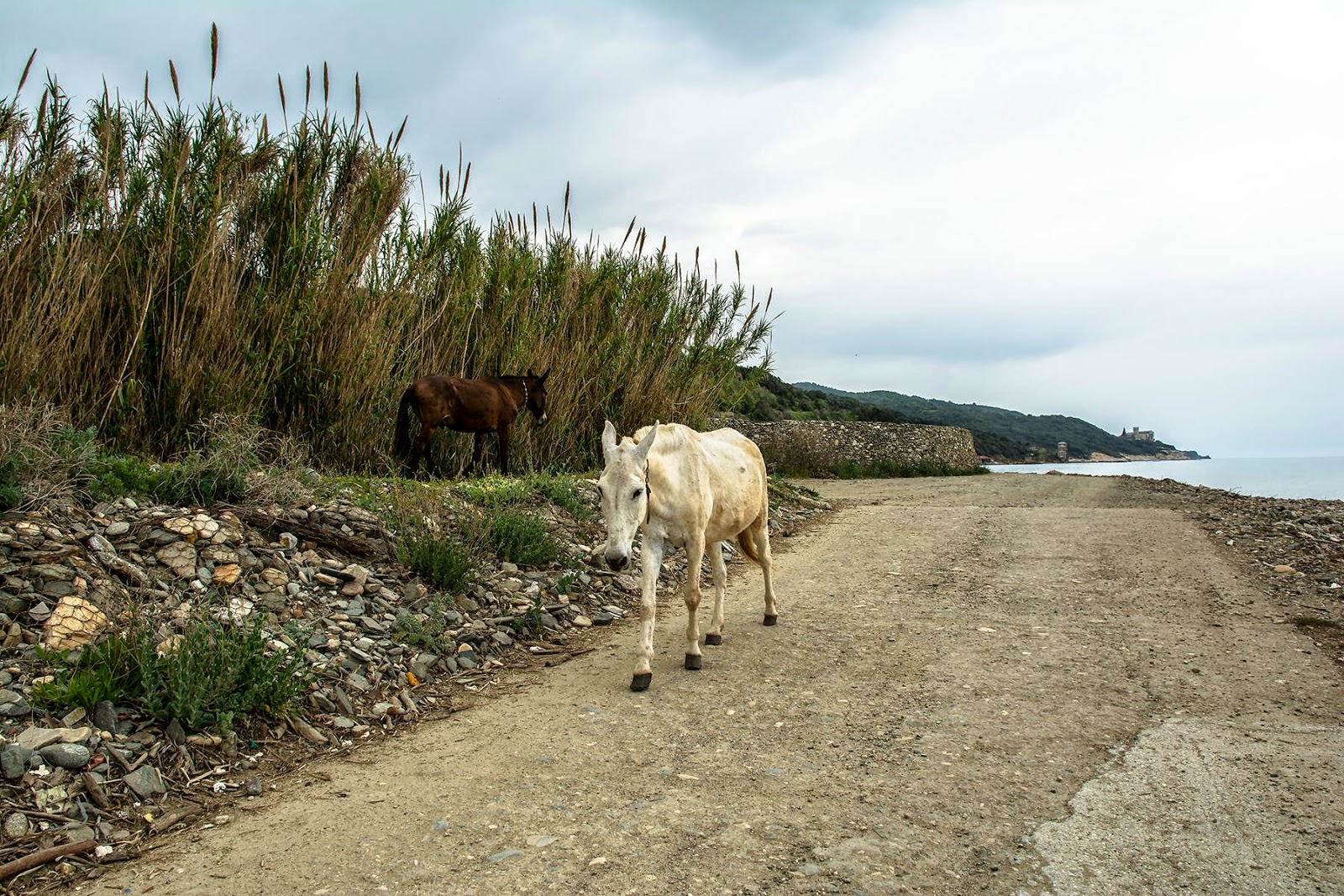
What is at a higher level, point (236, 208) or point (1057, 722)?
point (236, 208)

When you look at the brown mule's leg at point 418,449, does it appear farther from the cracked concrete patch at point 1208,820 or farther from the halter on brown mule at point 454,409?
the cracked concrete patch at point 1208,820

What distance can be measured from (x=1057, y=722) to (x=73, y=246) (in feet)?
25.4

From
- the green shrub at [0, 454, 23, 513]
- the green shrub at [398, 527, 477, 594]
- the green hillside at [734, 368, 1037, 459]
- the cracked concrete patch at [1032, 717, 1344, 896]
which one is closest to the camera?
the cracked concrete patch at [1032, 717, 1344, 896]

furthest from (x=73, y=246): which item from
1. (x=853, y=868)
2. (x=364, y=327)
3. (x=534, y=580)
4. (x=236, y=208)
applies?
(x=853, y=868)

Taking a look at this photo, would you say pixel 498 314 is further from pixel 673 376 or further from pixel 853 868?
pixel 853 868

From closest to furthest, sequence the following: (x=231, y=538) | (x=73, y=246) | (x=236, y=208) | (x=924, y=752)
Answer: (x=924, y=752) < (x=231, y=538) < (x=73, y=246) < (x=236, y=208)

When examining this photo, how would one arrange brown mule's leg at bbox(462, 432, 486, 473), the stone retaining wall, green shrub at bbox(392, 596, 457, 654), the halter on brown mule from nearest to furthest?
green shrub at bbox(392, 596, 457, 654), the halter on brown mule, brown mule's leg at bbox(462, 432, 486, 473), the stone retaining wall

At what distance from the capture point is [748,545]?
21.8 ft

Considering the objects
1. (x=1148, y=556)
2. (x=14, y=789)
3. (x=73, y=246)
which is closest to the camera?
(x=14, y=789)

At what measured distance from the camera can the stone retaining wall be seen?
26.3 meters

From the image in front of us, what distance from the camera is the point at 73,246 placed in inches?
248

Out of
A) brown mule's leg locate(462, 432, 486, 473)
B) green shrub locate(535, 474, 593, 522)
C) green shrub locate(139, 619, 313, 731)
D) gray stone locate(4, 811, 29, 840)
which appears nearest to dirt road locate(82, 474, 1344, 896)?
gray stone locate(4, 811, 29, 840)

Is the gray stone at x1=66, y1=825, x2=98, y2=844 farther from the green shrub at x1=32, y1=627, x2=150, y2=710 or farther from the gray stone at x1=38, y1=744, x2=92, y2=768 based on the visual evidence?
the green shrub at x1=32, y1=627, x2=150, y2=710

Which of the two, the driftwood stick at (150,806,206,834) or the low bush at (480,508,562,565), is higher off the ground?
the low bush at (480,508,562,565)
